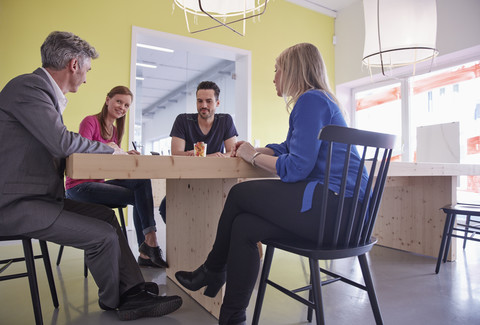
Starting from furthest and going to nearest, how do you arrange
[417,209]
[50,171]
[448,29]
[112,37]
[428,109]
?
[428,109], [448,29], [112,37], [417,209], [50,171]

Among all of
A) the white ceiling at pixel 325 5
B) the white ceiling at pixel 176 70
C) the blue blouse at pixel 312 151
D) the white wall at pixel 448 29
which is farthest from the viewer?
the white ceiling at pixel 176 70

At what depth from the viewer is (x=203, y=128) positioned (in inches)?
94.3

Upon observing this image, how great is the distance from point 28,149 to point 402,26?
202cm

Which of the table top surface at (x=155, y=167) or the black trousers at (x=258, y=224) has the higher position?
the table top surface at (x=155, y=167)

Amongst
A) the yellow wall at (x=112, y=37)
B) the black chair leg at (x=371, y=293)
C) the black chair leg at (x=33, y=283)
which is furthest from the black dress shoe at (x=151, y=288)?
the yellow wall at (x=112, y=37)

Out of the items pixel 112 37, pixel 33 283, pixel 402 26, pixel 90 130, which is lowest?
pixel 33 283

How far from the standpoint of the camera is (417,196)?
8.42 feet

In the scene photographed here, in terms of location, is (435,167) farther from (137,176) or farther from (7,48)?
(7,48)

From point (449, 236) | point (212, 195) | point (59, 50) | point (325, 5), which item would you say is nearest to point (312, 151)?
point (212, 195)

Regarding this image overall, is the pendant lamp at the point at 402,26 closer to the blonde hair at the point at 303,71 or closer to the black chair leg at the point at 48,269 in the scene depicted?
the blonde hair at the point at 303,71

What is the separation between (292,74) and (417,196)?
6.12 ft

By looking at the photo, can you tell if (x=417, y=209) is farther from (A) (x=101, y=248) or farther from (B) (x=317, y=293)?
(A) (x=101, y=248)

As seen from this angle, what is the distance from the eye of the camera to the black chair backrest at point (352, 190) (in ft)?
3.05

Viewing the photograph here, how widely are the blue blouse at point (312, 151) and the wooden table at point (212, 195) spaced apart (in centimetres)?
19
